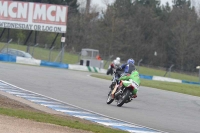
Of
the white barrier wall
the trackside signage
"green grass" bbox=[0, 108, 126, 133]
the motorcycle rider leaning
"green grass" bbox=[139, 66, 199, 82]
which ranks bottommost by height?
"green grass" bbox=[139, 66, 199, 82]

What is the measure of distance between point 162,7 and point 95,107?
6985 cm

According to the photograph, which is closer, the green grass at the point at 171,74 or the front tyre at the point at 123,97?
the front tyre at the point at 123,97

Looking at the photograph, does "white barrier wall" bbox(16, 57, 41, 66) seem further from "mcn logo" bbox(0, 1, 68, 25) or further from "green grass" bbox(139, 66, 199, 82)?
"green grass" bbox(139, 66, 199, 82)

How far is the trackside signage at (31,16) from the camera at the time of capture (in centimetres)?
4984

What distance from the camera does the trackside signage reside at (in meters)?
49.8

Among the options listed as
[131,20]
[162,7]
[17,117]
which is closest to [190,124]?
[17,117]

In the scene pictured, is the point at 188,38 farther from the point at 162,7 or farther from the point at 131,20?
the point at 162,7

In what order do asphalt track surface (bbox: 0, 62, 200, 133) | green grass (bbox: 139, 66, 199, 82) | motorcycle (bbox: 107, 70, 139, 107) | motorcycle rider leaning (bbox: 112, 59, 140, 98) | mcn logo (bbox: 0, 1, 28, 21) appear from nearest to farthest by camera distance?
asphalt track surface (bbox: 0, 62, 200, 133)
motorcycle (bbox: 107, 70, 139, 107)
motorcycle rider leaning (bbox: 112, 59, 140, 98)
mcn logo (bbox: 0, 1, 28, 21)
green grass (bbox: 139, 66, 199, 82)

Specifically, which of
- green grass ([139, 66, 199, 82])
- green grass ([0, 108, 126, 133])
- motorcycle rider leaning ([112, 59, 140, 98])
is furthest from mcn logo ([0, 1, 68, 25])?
green grass ([0, 108, 126, 133])

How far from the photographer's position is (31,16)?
50.0 m

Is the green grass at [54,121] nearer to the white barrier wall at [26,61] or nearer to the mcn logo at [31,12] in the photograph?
the white barrier wall at [26,61]

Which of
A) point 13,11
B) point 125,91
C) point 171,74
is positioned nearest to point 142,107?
point 125,91

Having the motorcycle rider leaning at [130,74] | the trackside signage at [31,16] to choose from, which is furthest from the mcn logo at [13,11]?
the motorcycle rider leaning at [130,74]

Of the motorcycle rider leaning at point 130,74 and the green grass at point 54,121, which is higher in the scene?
the motorcycle rider leaning at point 130,74
